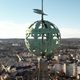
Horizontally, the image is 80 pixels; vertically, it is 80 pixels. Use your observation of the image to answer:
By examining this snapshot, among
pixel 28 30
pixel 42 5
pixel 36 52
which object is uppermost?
pixel 42 5

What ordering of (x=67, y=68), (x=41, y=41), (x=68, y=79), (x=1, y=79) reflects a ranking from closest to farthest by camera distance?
(x=41, y=41) → (x=1, y=79) → (x=68, y=79) → (x=67, y=68)

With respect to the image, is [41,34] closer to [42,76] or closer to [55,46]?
[55,46]

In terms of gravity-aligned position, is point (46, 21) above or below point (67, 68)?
above

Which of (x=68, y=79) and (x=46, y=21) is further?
(x=68, y=79)

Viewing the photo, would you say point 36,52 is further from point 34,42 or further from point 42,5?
point 42,5

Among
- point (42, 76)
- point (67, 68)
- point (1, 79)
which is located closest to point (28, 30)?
point (42, 76)

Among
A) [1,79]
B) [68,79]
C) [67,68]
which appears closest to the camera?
[1,79]
